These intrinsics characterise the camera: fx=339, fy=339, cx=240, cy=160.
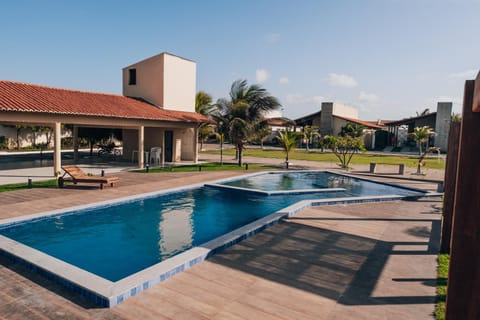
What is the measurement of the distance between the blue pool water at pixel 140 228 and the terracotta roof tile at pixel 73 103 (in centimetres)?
724

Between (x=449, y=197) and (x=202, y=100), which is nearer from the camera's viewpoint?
(x=449, y=197)

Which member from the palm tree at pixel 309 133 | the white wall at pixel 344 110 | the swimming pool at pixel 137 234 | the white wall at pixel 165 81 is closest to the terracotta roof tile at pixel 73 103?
the white wall at pixel 165 81

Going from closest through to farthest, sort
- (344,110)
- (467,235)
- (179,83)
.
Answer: (467,235)
(179,83)
(344,110)

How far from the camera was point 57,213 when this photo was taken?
10.3 metres

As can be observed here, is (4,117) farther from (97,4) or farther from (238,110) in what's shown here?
(238,110)

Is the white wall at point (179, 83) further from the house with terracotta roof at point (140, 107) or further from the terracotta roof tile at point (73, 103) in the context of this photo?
the terracotta roof tile at point (73, 103)

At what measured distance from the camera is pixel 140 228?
10.1 m

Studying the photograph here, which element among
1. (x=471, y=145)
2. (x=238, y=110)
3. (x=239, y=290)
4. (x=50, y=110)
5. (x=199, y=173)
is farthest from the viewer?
(x=238, y=110)

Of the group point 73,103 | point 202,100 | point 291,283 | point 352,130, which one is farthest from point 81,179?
point 352,130

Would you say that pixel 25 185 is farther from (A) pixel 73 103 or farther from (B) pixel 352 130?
(B) pixel 352 130

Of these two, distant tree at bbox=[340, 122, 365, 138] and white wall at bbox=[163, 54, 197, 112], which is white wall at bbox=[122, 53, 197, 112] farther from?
distant tree at bbox=[340, 122, 365, 138]

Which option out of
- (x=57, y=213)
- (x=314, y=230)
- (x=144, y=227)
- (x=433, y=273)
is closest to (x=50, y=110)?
(x=57, y=213)

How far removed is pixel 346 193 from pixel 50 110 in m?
14.4

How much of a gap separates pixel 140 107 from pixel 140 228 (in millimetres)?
14637
